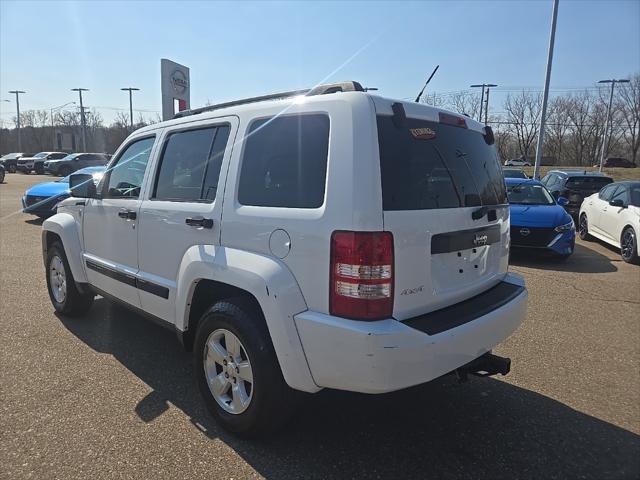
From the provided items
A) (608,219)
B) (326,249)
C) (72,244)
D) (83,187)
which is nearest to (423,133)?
(326,249)

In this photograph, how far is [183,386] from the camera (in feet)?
11.4

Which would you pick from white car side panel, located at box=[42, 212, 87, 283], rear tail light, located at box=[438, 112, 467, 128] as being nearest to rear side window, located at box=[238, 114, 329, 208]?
rear tail light, located at box=[438, 112, 467, 128]

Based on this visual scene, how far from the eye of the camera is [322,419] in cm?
304

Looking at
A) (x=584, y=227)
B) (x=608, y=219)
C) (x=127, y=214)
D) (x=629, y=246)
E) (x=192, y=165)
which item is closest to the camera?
(x=192, y=165)

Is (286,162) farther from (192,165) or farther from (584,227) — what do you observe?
(584,227)

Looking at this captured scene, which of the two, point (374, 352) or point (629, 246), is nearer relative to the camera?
point (374, 352)

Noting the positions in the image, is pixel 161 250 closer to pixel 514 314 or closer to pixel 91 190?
pixel 91 190

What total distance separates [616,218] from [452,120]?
28.2ft

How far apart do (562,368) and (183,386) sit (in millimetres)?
3110

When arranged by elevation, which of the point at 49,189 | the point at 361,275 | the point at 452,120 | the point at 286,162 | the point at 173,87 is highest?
the point at 173,87

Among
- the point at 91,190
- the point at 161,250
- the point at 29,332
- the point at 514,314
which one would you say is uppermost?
the point at 91,190

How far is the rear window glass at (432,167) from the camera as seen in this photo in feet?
7.68

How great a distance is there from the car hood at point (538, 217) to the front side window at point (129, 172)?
21.4ft

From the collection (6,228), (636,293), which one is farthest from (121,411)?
(6,228)
